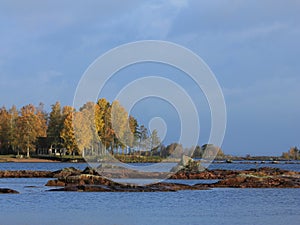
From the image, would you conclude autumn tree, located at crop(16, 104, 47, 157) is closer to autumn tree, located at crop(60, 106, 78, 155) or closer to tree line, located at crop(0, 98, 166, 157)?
tree line, located at crop(0, 98, 166, 157)

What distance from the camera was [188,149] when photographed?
339 feet

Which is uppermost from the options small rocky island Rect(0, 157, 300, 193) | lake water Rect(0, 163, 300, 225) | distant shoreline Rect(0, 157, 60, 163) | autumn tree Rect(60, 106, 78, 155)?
autumn tree Rect(60, 106, 78, 155)

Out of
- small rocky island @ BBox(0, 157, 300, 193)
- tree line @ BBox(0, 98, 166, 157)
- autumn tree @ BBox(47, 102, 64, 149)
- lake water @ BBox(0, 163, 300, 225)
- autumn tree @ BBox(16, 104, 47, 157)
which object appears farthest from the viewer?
autumn tree @ BBox(47, 102, 64, 149)

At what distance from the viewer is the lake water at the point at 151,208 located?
26.3m

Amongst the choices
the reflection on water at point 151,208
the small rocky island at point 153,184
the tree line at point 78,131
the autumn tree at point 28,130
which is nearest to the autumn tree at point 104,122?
the tree line at point 78,131

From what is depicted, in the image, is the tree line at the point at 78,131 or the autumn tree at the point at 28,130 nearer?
the tree line at the point at 78,131

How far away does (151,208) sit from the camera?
3123cm

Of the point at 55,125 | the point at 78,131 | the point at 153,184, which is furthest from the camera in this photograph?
the point at 55,125

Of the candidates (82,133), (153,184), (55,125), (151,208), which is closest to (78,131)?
(82,133)

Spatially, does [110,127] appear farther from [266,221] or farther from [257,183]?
[266,221]

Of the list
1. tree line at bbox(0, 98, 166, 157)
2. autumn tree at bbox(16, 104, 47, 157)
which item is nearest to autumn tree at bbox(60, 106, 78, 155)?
tree line at bbox(0, 98, 166, 157)

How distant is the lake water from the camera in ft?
86.2

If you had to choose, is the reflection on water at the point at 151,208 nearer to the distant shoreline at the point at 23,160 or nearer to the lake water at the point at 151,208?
the lake water at the point at 151,208

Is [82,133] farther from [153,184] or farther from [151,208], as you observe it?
[151,208]
